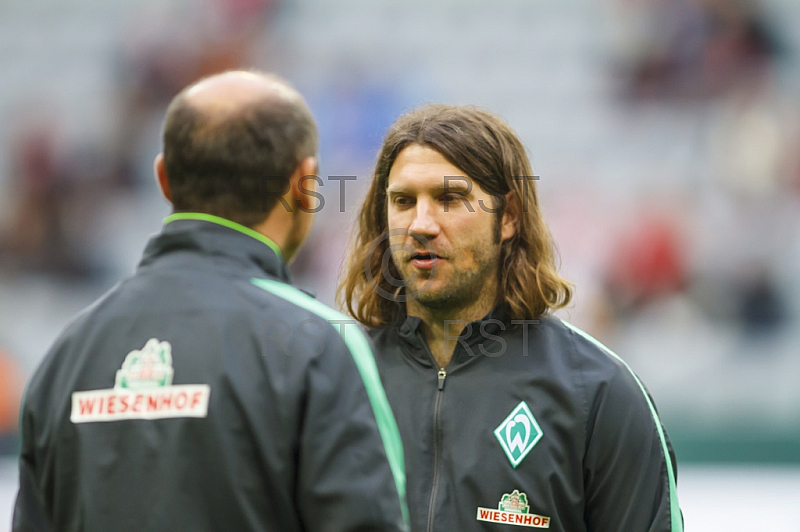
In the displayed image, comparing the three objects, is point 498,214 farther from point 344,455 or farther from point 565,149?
point 565,149

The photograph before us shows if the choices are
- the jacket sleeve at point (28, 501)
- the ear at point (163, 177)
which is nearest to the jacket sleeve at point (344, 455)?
the ear at point (163, 177)

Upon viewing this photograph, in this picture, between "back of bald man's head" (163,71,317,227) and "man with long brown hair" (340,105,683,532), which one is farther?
"man with long brown hair" (340,105,683,532)

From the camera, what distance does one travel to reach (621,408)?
2.74 meters

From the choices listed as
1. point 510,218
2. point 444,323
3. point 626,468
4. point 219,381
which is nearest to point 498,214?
point 510,218

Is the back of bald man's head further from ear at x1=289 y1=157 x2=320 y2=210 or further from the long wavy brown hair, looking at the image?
the long wavy brown hair

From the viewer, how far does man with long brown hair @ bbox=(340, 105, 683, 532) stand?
8.88 feet

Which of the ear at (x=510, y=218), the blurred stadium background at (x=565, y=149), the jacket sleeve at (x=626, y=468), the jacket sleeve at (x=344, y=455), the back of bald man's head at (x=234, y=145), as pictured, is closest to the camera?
the jacket sleeve at (x=344, y=455)

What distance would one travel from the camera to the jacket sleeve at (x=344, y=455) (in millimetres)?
1825

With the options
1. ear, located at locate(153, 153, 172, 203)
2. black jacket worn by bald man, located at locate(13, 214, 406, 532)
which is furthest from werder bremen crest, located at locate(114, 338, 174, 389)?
ear, located at locate(153, 153, 172, 203)

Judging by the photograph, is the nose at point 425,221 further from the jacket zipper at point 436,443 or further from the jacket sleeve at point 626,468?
the jacket sleeve at point 626,468

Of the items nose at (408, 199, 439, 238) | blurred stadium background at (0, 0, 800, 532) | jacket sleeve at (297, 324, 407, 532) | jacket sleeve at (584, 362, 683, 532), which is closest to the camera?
jacket sleeve at (297, 324, 407, 532)

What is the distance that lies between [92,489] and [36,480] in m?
0.22

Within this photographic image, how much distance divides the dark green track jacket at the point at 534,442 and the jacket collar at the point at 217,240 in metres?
1.02

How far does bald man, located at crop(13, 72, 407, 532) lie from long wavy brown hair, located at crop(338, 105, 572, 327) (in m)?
1.09
